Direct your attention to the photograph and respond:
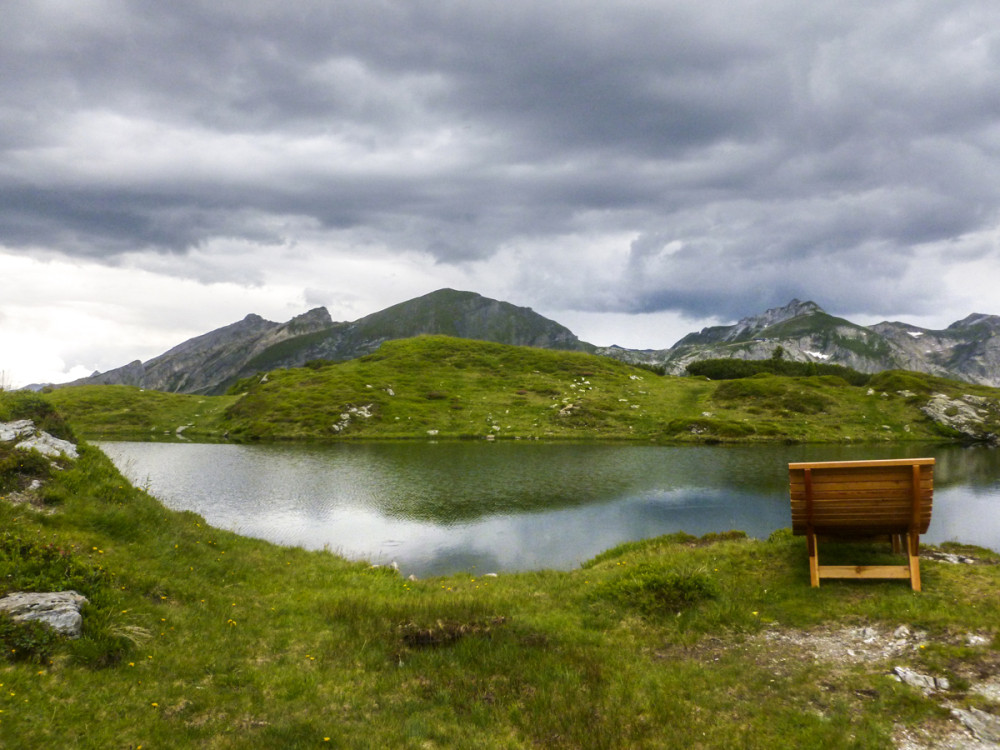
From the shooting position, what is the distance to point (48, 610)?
10.4 m

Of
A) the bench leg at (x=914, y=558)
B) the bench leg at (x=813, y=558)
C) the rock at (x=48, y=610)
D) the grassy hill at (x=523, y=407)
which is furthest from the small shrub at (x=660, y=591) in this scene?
the grassy hill at (x=523, y=407)

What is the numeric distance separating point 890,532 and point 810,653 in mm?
5450

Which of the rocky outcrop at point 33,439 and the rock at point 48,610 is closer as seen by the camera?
the rock at point 48,610

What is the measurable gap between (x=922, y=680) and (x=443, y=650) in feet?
30.4

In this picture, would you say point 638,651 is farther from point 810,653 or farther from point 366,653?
point 366,653

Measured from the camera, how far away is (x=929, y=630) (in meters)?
11.5

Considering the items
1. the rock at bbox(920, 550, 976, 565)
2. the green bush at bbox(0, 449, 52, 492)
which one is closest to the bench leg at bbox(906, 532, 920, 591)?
the rock at bbox(920, 550, 976, 565)

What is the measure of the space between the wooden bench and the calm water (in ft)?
44.4

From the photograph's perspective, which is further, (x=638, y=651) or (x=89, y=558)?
(x=89, y=558)

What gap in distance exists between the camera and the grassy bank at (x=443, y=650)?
8617 mm

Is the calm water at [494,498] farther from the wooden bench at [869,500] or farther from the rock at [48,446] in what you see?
the wooden bench at [869,500]

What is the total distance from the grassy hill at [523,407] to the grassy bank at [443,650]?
8342 centimetres

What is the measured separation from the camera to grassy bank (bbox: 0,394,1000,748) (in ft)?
28.3

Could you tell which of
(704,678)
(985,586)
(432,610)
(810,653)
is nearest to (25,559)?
(432,610)
